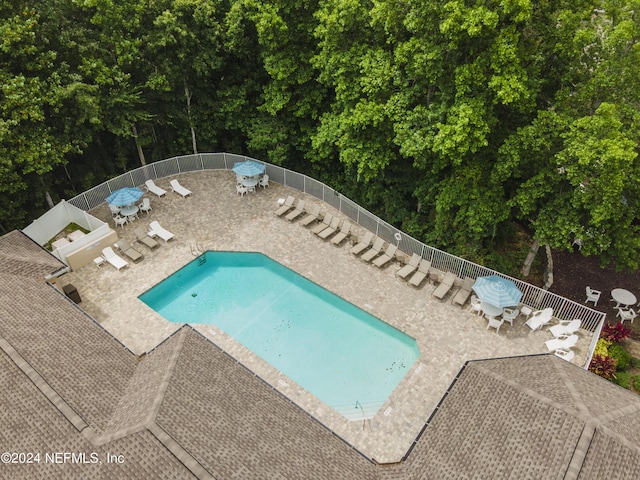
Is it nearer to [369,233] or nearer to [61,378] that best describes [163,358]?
[61,378]

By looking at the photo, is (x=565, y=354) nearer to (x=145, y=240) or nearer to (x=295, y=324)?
(x=295, y=324)

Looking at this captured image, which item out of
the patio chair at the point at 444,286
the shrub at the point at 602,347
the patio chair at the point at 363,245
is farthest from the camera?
the patio chair at the point at 363,245

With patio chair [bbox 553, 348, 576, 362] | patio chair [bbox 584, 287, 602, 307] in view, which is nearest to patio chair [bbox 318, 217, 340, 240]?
patio chair [bbox 553, 348, 576, 362]

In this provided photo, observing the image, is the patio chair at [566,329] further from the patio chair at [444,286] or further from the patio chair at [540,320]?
the patio chair at [444,286]

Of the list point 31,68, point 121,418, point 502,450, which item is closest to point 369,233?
point 502,450

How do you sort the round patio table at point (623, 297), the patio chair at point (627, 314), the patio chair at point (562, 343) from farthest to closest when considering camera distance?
the round patio table at point (623, 297) → the patio chair at point (627, 314) → the patio chair at point (562, 343)

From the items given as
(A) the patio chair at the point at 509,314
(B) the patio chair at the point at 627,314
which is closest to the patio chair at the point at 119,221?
(A) the patio chair at the point at 509,314
